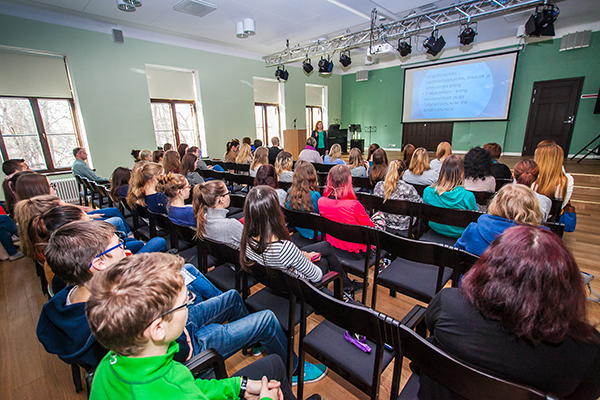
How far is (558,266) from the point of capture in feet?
2.38

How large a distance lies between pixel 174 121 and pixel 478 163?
7.04 m

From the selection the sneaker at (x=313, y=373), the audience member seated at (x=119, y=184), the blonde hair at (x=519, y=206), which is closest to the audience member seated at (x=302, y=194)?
the sneaker at (x=313, y=373)

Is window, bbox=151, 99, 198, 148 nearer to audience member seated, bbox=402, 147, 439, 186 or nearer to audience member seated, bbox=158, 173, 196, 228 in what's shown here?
audience member seated, bbox=158, 173, 196, 228

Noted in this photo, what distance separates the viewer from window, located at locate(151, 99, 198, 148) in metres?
6.91

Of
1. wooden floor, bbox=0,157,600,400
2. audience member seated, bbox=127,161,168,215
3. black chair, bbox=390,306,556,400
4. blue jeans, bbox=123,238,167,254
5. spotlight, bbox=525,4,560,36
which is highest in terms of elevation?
spotlight, bbox=525,4,560,36

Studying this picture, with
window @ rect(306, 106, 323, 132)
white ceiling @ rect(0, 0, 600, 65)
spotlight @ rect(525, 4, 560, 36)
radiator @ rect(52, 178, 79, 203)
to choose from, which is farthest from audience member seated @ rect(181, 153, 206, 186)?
window @ rect(306, 106, 323, 132)

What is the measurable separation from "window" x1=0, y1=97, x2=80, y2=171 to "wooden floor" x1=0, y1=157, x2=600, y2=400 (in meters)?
3.29

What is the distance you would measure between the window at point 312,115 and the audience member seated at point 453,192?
358 inches

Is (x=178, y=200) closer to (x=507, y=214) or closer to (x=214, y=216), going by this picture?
(x=214, y=216)

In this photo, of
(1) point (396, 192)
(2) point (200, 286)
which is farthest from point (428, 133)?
(2) point (200, 286)

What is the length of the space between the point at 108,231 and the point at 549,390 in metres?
1.69

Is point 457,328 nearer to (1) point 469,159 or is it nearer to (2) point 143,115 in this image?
(1) point 469,159

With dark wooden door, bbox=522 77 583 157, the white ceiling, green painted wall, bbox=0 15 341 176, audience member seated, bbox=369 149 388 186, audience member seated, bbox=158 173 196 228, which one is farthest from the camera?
dark wooden door, bbox=522 77 583 157

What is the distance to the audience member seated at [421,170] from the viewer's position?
3211 mm
